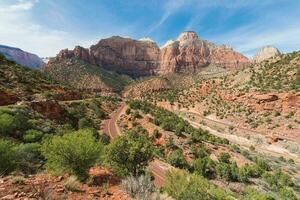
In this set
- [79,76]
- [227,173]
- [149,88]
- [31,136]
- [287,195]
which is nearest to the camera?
[31,136]

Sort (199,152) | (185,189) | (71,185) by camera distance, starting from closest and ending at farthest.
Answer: (71,185) < (185,189) < (199,152)

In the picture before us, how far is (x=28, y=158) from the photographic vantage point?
1698 cm

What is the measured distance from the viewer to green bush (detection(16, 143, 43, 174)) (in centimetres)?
1529

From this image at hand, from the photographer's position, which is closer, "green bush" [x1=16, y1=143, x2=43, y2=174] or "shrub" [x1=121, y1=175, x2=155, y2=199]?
"shrub" [x1=121, y1=175, x2=155, y2=199]

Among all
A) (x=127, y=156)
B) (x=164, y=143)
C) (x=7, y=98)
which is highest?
(x=7, y=98)

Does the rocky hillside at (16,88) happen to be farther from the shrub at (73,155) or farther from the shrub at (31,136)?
the shrub at (73,155)

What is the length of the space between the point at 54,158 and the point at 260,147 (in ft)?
161

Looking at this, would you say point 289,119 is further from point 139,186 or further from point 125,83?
point 125,83

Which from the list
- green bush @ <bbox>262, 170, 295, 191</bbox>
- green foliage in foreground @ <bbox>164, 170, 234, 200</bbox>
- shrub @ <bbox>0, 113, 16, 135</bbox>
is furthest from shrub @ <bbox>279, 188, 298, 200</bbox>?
shrub @ <bbox>0, 113, 16, 135</bbox>

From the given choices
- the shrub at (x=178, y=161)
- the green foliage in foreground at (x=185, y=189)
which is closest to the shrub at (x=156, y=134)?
the shrub at (x=178, y=161)

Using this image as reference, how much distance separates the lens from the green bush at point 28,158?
15.3m

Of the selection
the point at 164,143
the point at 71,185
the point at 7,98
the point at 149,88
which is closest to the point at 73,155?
the point at 71,185

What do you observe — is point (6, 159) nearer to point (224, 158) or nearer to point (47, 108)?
point (47, 108)

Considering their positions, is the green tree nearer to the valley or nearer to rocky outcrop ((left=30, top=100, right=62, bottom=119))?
the valley
